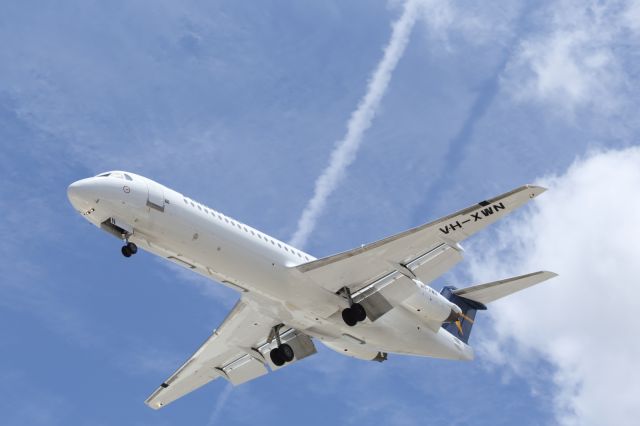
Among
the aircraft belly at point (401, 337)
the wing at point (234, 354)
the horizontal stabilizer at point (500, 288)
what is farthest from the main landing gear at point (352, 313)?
the horizontal stabilizer at point (500, 288)

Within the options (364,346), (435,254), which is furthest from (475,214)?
(364,346)

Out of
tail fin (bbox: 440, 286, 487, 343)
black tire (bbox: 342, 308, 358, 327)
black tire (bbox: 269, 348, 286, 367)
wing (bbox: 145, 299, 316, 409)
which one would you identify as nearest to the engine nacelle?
tail fin (bbox: 440, 286, 487, 343)

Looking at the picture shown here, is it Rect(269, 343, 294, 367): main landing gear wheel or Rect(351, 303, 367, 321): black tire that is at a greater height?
Rect(351, 303, 367, 321): black tire

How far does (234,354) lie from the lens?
139ft

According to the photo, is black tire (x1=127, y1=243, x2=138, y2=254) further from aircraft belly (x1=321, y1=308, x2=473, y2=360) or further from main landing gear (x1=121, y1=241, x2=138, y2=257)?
aircraft belly (x1=321, y1=308, x2=473, y2=360)

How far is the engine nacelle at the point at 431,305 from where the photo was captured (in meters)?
38.5

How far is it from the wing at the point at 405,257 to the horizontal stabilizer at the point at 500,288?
12.0ft

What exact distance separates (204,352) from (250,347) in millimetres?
2056

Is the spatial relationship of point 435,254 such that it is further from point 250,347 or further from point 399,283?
point 250,347

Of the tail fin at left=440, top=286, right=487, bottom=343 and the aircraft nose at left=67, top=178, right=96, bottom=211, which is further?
the tail fin at left=440, top=286, right=487, bottom=343

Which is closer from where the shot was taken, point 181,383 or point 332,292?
point 332,292

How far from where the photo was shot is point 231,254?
34.1m

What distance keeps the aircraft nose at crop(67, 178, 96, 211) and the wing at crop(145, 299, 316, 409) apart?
29.7 feet

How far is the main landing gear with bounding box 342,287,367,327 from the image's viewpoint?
1432 inches
